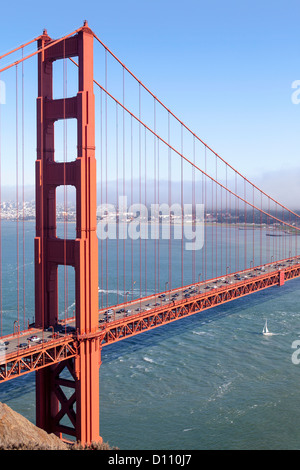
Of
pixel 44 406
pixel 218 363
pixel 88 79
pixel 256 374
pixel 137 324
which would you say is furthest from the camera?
pixel 218 363

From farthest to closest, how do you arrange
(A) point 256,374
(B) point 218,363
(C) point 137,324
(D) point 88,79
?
(B) point 218,363, (A) point 256,374, (C) point 137,324, (D) point 88,79

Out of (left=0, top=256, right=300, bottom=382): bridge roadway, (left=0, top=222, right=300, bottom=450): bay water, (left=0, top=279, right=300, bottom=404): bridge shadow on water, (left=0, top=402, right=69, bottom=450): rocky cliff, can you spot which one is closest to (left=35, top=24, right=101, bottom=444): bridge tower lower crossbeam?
(left=0, top=256, right=300, bottom=382): bridge roadway

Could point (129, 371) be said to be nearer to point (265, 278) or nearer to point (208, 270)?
point (265, 278)

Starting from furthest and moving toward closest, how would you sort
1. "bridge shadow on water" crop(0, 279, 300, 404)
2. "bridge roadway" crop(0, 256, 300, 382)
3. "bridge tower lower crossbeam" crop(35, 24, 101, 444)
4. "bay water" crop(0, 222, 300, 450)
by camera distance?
"bridge shadow on water" crop(0, 279, 300, 404) → "bay water" crop(0, 222, 300, 450) → "bridge tower lower crossbeam" crop(35, 24, 101, 444) → "bridge roadway" crop(0, 256, 300, 382)

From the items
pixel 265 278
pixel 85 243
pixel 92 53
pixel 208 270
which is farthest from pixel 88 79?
pixel 208 270

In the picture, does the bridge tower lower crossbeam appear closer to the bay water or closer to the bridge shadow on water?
the bay water

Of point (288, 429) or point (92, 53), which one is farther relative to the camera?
point (288, 429)

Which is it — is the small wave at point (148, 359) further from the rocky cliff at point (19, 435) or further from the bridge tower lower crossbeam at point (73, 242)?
the rocky cliff at point (19, 435)

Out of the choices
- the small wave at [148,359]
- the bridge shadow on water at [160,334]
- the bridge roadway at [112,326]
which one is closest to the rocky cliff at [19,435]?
the bridge roadway at [112,326]
